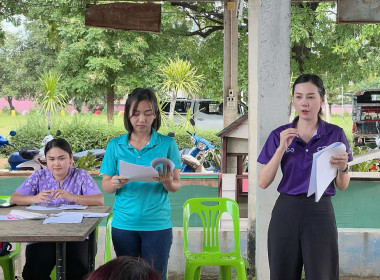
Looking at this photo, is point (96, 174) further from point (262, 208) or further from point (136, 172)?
point (136, 172)

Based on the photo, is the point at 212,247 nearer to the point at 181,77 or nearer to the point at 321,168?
the point at 321,168

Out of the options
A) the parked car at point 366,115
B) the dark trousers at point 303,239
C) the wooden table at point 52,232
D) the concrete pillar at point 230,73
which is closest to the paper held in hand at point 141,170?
the wooden table at point 52,232

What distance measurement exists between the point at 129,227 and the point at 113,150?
0.42m

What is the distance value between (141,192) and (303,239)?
34.1 inches

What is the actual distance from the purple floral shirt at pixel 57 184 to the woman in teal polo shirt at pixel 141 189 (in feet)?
1.67

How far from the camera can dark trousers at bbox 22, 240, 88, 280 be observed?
332 cm

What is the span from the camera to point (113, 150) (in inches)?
123

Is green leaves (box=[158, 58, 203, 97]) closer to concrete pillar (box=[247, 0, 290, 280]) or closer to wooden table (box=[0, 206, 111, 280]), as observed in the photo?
concrete pillar (box=[247, 0, 290, 280])

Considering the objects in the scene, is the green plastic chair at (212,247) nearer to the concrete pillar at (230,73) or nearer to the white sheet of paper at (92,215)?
the white sheet of paper at (92,215)

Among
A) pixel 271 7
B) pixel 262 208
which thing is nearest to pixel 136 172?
pixel 262 208

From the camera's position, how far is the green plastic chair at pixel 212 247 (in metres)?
3.70

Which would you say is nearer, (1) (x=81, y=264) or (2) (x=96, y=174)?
(1) (x=81, y=264)

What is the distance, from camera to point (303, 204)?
109 inches

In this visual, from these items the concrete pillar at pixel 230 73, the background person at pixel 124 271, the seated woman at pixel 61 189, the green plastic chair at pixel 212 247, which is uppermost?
the concrete pillar at pixel 230 73
